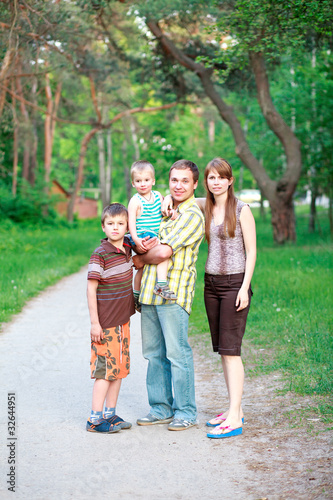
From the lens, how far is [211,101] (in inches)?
922

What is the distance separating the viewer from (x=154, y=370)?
483cm

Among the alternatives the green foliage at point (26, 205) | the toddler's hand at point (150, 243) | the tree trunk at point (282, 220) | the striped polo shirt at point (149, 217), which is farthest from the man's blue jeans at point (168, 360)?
the green foliage at point (26, 205)

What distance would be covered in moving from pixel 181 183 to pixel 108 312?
1.10 metres

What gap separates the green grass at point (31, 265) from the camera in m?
10.6

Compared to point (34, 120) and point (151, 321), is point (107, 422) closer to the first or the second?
point (151, 321)

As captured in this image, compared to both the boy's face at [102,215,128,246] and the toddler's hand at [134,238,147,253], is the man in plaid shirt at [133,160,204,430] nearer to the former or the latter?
the toddler's hand at [134,238,147,253]

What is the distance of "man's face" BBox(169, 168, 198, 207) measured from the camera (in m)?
4.62

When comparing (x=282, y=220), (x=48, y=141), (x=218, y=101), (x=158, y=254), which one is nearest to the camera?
(x=158, y=254)

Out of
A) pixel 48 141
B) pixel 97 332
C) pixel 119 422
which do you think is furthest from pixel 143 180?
pixel 48 141

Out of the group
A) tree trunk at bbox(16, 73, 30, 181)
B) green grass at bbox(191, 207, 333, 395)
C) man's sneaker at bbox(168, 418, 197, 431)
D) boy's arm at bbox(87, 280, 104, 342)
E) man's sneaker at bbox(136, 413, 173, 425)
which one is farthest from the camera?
tree trunk at bbox(16, 73, 30, 181)

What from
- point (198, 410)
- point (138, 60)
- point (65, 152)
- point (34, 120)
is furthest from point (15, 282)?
point (65, 152)

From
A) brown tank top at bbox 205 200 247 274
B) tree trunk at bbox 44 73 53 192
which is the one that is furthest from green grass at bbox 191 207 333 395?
tree trunk at bbox 44 73 53 192

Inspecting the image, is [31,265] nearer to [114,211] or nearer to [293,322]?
[293,322]

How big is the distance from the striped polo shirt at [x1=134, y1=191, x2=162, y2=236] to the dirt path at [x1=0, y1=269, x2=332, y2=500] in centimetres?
153
